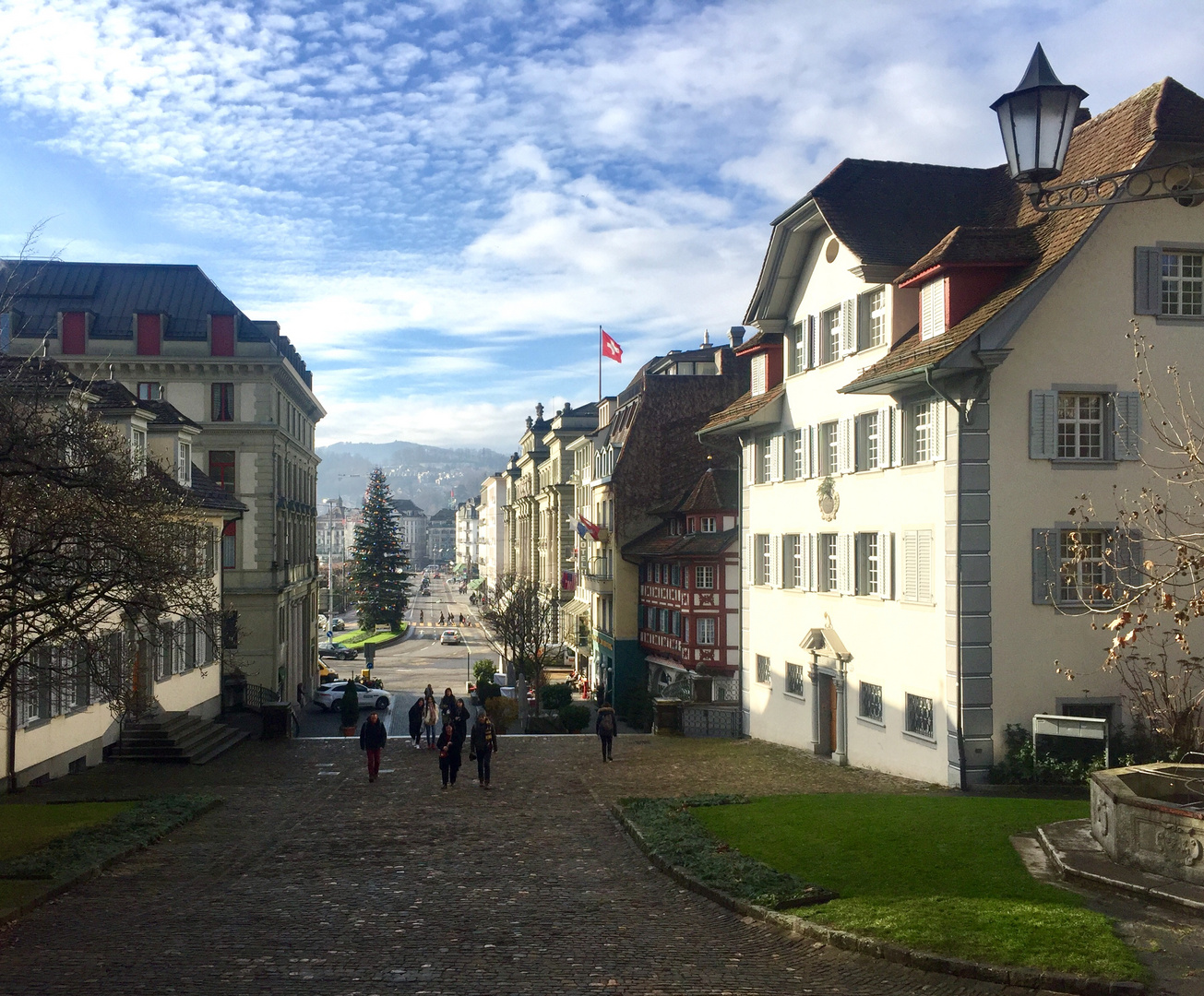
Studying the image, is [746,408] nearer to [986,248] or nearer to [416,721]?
[986,248]

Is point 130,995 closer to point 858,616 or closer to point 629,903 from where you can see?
point 629,903

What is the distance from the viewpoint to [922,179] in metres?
30.6

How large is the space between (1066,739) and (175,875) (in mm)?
16475

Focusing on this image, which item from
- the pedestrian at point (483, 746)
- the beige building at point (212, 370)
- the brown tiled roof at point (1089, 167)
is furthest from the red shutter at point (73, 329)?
the brown tiled roof at point (1089, 167)

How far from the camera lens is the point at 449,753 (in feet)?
78.7

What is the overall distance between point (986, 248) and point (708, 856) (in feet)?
48.1

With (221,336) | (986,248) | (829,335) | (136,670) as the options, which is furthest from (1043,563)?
(221,336)

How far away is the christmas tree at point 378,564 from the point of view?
11094cm

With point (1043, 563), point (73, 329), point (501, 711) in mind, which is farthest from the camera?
point (73, 329)

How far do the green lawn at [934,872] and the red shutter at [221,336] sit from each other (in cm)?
3821

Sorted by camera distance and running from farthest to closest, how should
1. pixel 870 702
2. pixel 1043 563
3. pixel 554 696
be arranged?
pixel 554 696 < pixel 870 702 < pixel 1043 563

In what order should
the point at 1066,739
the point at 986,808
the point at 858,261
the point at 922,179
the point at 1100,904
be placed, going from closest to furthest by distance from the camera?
the point at 1100,904 < the point at 986,808 < the point at 1066,739 < the point at 858,261 < the point at 922,179

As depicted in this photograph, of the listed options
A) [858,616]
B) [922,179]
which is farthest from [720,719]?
[922,179]

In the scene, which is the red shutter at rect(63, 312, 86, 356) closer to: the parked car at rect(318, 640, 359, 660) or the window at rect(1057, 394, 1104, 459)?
the window at rect(1057, 394, 1104, 459)
